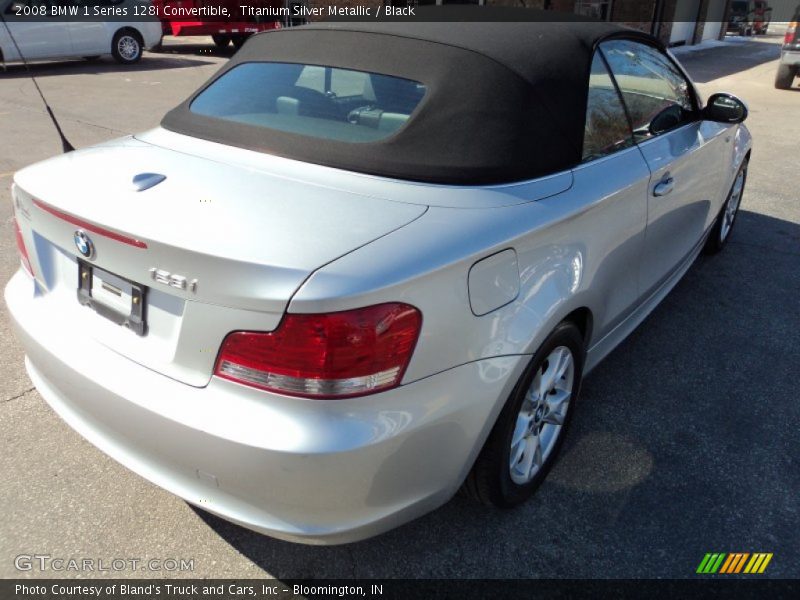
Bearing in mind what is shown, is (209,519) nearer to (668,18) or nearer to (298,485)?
(298,485)

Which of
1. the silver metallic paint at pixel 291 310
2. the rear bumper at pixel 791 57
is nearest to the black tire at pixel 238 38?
the rear bumper at pixel 791 57

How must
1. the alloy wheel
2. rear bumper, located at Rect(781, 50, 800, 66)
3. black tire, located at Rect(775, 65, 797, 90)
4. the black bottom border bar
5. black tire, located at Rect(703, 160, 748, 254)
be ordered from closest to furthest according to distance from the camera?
1. the black bottom border bar
2. the alloy wheel
3. black tire, located at Rect(703, 160, 748, 254)
4. rear bumper, located at Rect(781, 50, 800, 66)
5. black tire, located at Rect(775, 65, 797, 90)

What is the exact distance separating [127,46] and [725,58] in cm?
1644

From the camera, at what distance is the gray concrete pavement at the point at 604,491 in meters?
2.32

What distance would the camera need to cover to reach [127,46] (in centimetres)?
1492

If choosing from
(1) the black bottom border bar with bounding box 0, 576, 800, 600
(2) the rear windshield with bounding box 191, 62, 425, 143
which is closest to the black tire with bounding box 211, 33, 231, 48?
(2) the rear windshield with bounding box 191, 62, 425, 143

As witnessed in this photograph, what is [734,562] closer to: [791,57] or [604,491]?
[604,491]

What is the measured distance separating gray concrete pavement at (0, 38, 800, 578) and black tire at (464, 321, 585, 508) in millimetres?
109

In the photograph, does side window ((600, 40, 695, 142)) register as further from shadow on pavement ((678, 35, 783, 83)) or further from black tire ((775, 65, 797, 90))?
black tire ((775, 65, 797, 90))

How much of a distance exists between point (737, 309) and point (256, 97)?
3146 millimetres

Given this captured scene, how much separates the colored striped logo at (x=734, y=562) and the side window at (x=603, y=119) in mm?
1506

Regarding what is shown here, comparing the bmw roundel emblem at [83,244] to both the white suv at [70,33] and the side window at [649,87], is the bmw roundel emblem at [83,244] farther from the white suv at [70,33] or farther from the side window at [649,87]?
the white suv at [70,33]

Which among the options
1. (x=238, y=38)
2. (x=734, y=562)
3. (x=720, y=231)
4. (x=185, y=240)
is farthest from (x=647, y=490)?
(x=238, y=38)

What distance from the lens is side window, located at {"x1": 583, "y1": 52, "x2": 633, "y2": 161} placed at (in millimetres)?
2689
